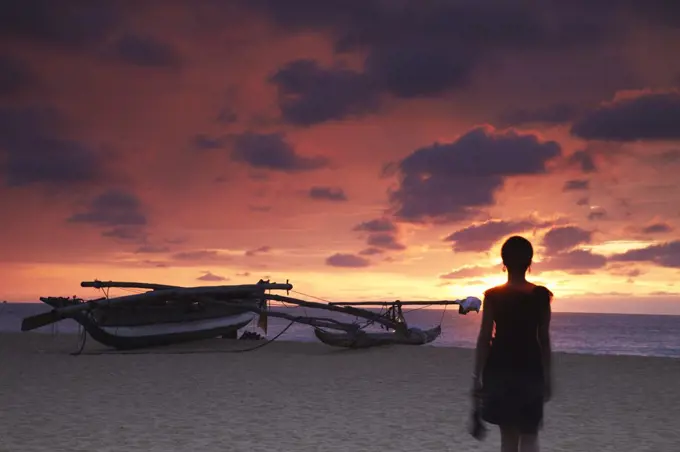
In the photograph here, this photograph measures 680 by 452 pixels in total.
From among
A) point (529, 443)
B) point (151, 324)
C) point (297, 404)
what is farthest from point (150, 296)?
point (529, 443)

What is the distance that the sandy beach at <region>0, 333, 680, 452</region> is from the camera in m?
11.3

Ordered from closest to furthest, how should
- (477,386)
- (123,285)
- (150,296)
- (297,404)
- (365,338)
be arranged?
(477,386) < (297,404) < (150,296) < (123,285) < (365,338)

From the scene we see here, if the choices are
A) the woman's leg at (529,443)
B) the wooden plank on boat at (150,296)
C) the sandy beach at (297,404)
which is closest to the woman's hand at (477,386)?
the woman's leg at (529,443)

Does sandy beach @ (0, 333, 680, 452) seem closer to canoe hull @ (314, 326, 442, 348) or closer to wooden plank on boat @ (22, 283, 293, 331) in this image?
wooden plank on boat @ (22, 283, 293, 331)

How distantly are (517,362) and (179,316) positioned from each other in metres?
27.2

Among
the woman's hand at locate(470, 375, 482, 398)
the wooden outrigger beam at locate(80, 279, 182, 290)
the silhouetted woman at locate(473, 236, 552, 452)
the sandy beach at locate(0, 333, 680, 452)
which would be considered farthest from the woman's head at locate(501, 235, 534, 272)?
the wooden outrigger beam at locate(80, 279, 182, 290)

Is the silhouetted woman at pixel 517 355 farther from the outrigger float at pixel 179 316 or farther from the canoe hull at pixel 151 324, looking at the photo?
the canoe hull at pixel 151 324

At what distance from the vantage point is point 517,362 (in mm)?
Result: 5898

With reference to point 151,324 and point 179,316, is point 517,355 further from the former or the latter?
point 179,316

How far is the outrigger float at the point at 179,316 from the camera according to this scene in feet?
92.3

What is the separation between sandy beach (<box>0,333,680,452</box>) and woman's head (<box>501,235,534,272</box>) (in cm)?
548

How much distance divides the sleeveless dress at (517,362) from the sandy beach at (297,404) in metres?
5.09

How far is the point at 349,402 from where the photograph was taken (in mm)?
15625

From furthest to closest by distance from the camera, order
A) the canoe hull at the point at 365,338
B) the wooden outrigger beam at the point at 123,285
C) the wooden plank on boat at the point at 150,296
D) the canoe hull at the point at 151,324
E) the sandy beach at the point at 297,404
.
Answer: the canoe hull at the point at 365,338 → the wooden outrigger beam at the point at 123,285 → the canoe hull at the point at 151,324 → the wooden plank on boat at the point at 150,296 → the sandy beach at the point at 297,404
